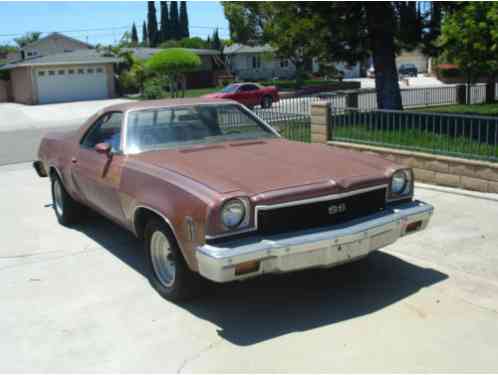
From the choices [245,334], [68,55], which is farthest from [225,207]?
[68,55]

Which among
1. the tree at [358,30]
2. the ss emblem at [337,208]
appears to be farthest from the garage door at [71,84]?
the ss emblem at [337,208]

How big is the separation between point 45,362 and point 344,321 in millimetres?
2128

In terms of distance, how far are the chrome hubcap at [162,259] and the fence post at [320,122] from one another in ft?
20.7

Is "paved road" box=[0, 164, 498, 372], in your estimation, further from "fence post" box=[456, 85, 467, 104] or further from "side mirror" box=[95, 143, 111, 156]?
"fence post" box=[456, 85, 467, 104]

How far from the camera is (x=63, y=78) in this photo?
44000mm

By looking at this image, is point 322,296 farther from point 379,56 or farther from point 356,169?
point 379,56

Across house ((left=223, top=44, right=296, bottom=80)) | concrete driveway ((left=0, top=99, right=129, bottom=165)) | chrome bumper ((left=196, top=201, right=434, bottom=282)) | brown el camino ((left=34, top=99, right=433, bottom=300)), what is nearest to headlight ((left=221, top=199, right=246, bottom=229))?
brown el camino ((left=34, top=99, right=433, bottom=300))

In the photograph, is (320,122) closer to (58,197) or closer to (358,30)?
(58,197)

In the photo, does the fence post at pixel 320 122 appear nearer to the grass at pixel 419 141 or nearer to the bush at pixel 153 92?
the grass at pixel 419 141

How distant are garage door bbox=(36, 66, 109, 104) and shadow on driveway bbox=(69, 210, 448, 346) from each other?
132 feet

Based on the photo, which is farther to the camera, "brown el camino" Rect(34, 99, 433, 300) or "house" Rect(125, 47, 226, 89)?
"house" Rect(125, 47, 226, 89)

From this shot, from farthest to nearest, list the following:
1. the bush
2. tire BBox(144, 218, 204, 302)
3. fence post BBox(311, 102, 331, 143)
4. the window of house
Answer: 1. the window of house
2. the bush
3. fence post BBox(311, 102, 331, 143)
4. tire BBox(144, 218, 204, 302)

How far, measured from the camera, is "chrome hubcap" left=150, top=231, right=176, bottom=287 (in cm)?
501

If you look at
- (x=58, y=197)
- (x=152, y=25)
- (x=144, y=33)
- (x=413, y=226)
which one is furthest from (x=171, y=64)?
(x=144, y=33)
